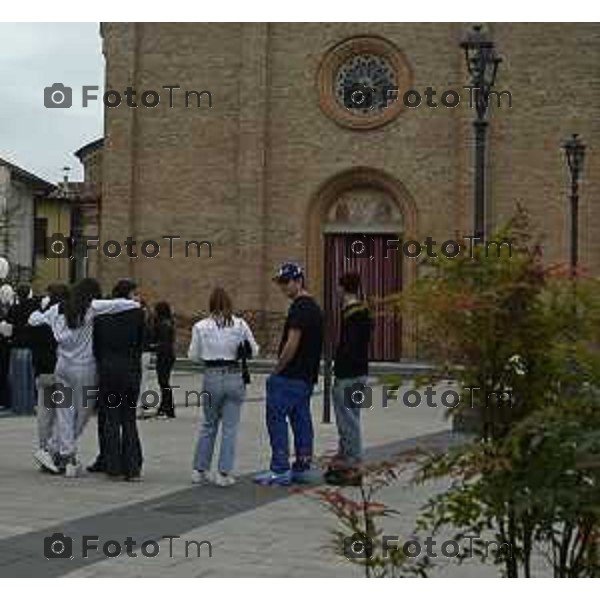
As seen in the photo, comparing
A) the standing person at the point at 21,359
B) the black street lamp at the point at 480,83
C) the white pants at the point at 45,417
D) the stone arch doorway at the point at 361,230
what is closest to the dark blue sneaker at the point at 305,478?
the white pants at the point at 45,417

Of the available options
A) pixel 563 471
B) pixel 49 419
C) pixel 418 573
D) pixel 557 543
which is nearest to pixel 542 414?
pixel 563 471

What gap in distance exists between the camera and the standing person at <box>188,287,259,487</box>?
35.3 ft

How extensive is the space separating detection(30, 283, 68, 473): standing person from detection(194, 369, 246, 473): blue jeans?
1.50m

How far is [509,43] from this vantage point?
32.9m

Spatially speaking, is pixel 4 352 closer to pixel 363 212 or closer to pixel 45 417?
pixel 45 417

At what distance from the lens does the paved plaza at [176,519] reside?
6.99 metres

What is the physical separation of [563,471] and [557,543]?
0.41 m

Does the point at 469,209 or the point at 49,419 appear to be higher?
the point at 469,209

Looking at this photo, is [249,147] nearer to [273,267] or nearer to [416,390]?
[273,267]

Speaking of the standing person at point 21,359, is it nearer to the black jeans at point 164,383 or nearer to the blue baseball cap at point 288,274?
the black jeans at point 164,383

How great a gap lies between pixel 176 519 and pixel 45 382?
3581 millimetres

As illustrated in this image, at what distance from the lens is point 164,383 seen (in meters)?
17.6

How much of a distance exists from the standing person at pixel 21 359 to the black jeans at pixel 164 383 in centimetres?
180

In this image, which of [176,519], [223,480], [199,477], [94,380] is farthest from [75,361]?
[176,519]
